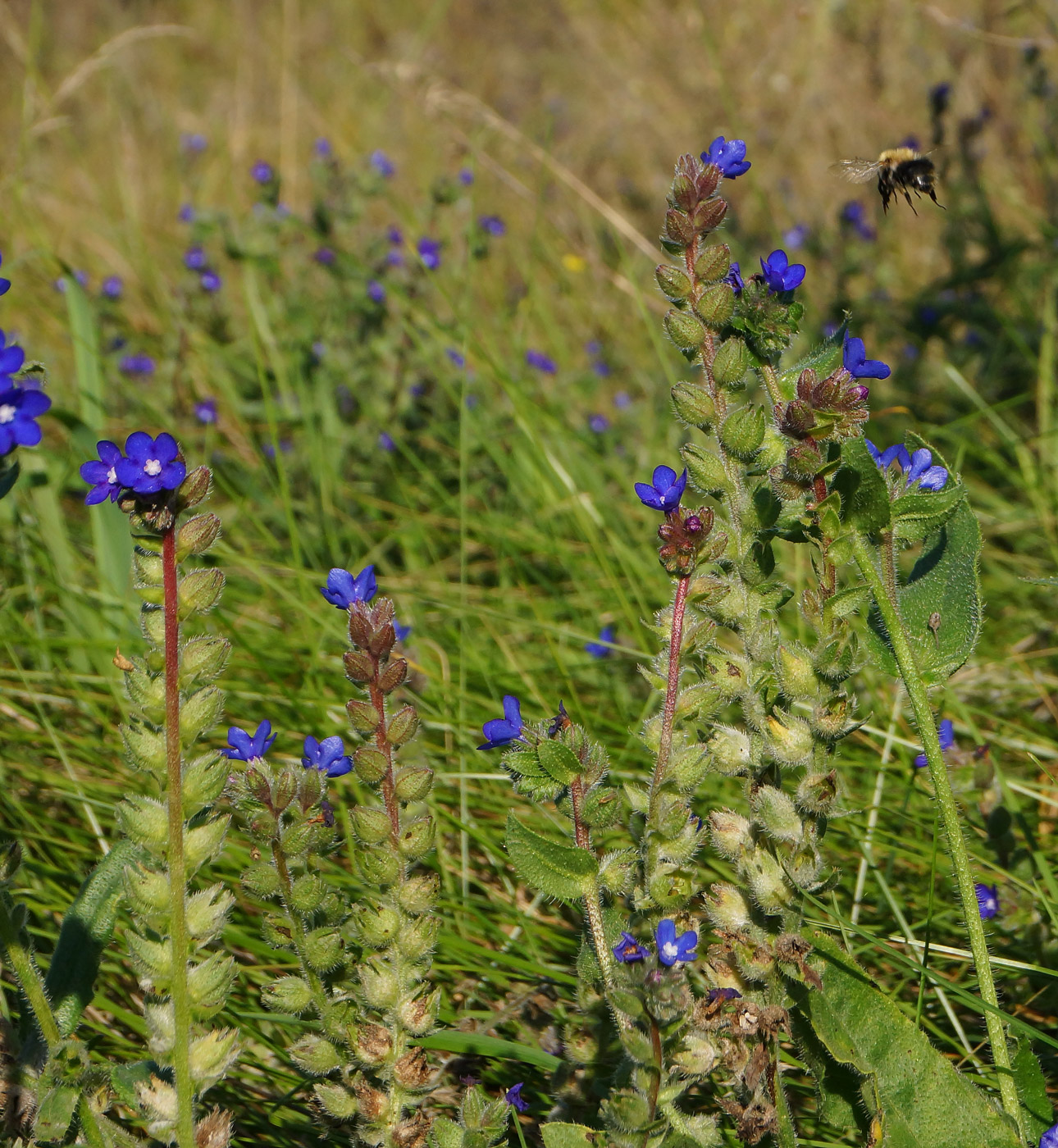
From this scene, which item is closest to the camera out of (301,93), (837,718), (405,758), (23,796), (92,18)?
(837,718)

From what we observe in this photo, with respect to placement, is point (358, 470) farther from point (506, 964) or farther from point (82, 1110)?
point (82, 1110)

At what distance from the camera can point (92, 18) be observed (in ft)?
35.7

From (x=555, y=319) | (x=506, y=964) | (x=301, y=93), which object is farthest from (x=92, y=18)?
(x=506, y=964)

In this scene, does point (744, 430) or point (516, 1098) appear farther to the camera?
point (516, 1098)

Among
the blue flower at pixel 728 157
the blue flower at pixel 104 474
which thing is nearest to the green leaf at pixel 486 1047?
the blue flower at pixel 104 474

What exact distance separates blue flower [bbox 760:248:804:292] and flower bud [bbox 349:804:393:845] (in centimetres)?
81

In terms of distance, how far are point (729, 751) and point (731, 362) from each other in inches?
18.9

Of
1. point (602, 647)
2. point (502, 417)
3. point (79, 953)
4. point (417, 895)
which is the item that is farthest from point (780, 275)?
point (502, 417)

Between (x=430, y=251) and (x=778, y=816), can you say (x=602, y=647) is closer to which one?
(x=778, y=816)

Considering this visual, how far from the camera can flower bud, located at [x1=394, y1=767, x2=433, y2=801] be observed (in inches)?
55.6

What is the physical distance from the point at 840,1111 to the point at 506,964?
62cm

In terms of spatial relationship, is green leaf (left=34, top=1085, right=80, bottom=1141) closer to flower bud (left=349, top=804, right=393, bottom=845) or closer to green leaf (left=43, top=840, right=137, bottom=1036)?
green leaf (left=43, top=840, right=137, bottom=1036)

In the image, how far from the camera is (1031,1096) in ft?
4.87

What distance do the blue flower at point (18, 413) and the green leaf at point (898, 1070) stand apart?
1047 mm
